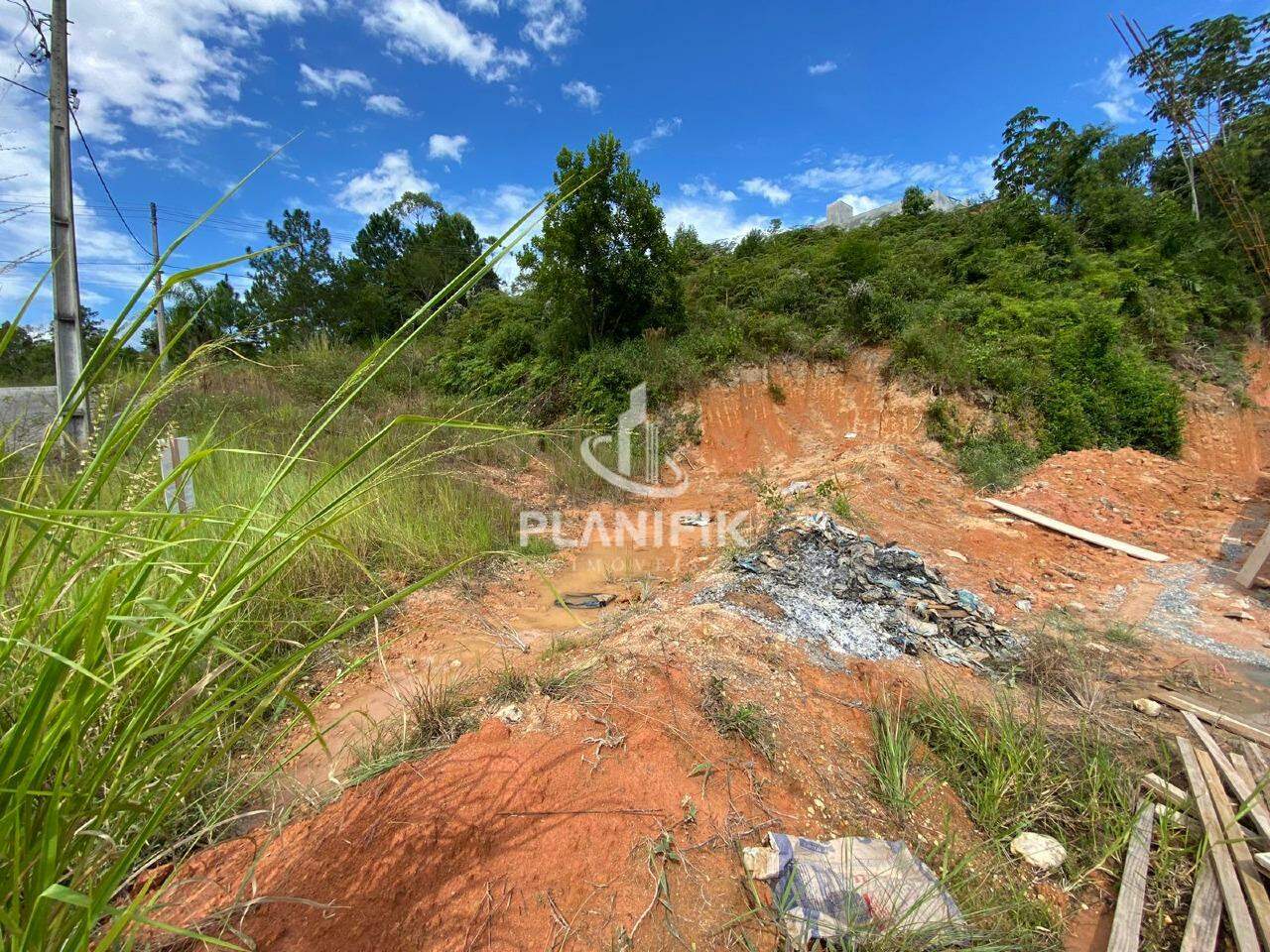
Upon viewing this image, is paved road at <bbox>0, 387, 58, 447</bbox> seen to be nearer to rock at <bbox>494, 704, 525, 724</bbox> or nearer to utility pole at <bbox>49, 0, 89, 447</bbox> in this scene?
utility pole at <bbox>49, 0, 89, 447</bbox>

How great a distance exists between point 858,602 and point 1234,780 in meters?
1.87

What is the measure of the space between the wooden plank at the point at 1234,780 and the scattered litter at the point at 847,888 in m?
1.02

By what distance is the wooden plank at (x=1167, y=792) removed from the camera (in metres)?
1.90

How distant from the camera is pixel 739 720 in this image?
2164 millimetres

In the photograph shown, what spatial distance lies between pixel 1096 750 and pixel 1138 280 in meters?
11.8

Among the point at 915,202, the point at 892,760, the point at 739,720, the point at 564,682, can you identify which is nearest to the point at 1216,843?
the point at 892,760

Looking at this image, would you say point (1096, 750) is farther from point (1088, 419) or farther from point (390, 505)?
point (1088, 419)

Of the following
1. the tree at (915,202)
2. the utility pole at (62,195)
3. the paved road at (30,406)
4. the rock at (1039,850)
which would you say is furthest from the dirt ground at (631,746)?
the tree at (915,202)

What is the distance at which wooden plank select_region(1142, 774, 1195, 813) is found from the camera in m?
1.90

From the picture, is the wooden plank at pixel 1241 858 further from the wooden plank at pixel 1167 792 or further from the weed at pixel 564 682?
the weed at pixel 564 682

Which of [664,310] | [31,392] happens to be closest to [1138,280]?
[664,310]

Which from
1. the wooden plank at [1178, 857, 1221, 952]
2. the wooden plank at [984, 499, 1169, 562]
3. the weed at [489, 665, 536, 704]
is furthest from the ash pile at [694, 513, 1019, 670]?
the wooden plank at [984, 499, 1169, 562]

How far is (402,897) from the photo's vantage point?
1.39m

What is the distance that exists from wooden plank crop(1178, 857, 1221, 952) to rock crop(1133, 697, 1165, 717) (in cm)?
121
